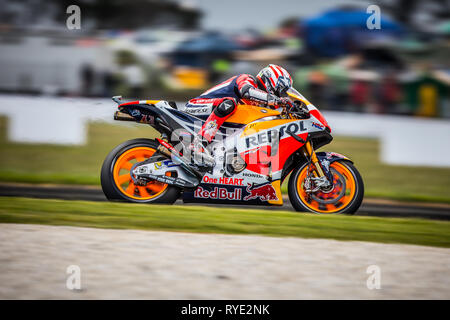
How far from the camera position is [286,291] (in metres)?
4.69

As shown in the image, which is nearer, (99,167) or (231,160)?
(231,160)

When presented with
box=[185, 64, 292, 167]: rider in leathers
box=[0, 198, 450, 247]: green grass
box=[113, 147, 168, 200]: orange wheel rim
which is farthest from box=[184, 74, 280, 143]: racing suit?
box=[0, 198, 450, 247]: green grass

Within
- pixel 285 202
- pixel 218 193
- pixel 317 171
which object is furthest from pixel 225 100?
pixel 285 202

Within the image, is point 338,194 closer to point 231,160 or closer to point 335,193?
point 335,193

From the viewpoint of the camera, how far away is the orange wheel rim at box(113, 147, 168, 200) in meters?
7.02

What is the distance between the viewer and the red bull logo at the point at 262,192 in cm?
701

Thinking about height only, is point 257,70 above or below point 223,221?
above

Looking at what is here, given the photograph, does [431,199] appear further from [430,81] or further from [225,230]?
[430,81]

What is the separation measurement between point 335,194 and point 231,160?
52.4 inches

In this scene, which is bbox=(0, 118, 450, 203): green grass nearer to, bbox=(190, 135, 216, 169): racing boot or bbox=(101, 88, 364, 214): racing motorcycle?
bbox=(101, 88, 364, 214): racing motorcycle

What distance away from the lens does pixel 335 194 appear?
722 centimetres
